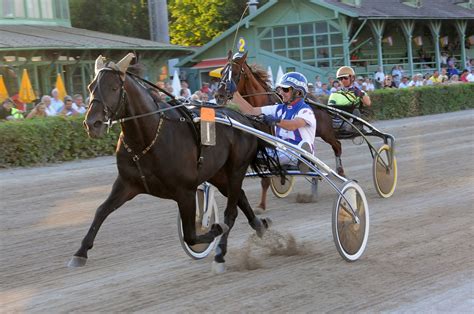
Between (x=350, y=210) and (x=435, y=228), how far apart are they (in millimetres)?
1306

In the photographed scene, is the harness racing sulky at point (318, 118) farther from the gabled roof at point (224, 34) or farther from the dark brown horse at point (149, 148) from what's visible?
the gabled roof at point (224, 34)

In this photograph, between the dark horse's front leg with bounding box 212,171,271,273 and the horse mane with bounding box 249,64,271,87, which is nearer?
the dark horse's front leg with bounding box 212,171,271,273

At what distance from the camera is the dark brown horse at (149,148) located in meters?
4.82

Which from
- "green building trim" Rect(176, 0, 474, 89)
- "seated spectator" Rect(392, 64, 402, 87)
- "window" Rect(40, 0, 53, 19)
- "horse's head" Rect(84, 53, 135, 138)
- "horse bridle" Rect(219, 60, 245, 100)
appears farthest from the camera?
"green building trim" Rect(176, 0, 474, 89)

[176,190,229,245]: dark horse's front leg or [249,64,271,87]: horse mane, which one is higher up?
[249,64,271,87]: horse mane

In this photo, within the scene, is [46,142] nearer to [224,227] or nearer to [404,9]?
[224,227]

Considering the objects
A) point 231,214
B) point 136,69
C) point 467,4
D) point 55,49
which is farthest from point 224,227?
point 467,4

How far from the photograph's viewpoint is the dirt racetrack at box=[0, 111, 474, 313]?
4.68m

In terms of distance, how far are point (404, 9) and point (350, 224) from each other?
2557cm

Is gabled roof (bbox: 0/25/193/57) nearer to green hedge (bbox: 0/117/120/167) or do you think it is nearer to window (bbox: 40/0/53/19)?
window (bbox: 40/0/53/19)

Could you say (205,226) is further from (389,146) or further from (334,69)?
(334,69)

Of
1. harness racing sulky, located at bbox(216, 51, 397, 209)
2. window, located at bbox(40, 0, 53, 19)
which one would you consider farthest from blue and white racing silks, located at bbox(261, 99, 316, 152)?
window, located at bbox(40, 0, 53, 19)

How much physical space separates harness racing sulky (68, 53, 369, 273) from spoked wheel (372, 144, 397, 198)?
2777mm

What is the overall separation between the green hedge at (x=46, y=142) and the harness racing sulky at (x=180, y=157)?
7.24 metres
